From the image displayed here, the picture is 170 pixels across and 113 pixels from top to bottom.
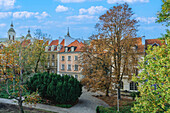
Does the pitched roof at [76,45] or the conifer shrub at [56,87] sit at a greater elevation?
the pitched roof at [76,45]

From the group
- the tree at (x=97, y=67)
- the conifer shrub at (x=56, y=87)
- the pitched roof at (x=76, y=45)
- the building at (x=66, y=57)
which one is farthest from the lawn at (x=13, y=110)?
the pitched roof at (x=76, y=45)

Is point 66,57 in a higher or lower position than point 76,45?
lower

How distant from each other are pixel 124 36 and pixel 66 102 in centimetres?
1180

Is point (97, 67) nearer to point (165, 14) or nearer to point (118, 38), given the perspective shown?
point (118, 38)

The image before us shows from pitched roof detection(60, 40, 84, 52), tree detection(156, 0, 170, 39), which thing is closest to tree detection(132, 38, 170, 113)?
tree detection(156, 0, 170, 39)

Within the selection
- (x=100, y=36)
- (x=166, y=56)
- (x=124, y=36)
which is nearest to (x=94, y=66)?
(x=100, y=36)

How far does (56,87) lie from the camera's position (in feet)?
61.4

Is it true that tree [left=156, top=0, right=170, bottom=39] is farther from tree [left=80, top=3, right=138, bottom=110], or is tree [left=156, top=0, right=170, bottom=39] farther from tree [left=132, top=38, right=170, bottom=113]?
tree [left=80, top=3, right=138, bottom=110]

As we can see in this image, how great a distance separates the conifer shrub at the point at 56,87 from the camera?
18641mm

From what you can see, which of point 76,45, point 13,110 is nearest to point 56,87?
point 13,110

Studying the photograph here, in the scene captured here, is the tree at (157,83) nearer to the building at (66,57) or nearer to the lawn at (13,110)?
the lawn at (13,110)

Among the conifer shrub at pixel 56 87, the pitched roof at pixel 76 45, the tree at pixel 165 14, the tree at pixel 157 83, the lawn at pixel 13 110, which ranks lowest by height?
the lawn at pixel 13 110

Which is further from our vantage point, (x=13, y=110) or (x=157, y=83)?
(x=13, y=110)

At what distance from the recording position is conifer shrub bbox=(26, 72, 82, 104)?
61.2 feet
